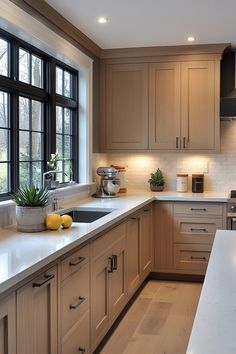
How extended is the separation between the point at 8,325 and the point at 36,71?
2.46m

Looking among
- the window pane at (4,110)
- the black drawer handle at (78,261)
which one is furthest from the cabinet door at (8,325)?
the window pane at (4,110)

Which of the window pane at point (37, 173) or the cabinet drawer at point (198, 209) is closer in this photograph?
the window pane at point (37, 173)

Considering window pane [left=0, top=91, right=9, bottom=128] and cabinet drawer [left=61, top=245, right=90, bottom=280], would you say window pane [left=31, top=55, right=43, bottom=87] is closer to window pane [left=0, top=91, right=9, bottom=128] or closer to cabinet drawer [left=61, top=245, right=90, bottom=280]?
window pane [left=0, top=91, right=9, bottom=128]

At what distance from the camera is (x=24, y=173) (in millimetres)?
3445

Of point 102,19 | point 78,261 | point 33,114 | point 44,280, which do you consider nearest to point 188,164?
point 102,19

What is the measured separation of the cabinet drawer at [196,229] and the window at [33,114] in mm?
1210

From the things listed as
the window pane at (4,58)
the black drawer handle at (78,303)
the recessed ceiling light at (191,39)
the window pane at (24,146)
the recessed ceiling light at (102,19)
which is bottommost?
the black drawer handle at (78,303)

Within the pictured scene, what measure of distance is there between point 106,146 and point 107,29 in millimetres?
1384

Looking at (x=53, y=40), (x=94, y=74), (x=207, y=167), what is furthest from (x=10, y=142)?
(x=207, y=167)

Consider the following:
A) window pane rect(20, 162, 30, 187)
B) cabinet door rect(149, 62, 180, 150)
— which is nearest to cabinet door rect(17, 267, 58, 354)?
window pane rect(20, 162, 30, 187)

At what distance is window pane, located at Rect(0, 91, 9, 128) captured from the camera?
3.12 meters

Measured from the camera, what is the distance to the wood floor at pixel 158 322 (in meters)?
3.09

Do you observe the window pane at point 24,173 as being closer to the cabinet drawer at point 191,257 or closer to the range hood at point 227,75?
the cabinet drawer at point 191,257

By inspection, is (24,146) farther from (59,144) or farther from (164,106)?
(164,106)
